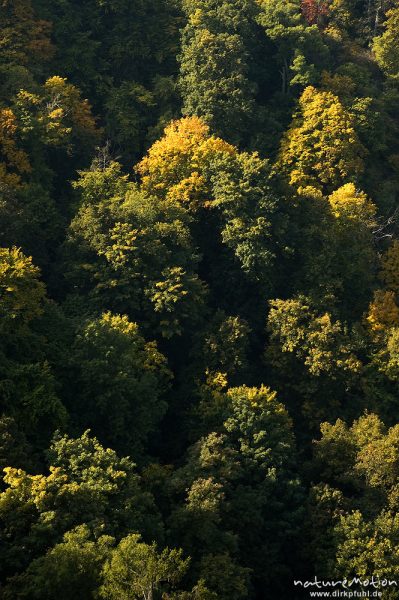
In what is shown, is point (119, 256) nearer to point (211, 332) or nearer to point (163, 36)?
point (211, 332)

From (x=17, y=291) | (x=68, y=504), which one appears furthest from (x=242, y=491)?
(x=17, y=291)

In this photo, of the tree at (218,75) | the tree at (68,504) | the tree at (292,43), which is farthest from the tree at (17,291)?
the tree at (292,43)

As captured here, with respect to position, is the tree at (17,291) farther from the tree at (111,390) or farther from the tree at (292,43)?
the tree at (292,43)

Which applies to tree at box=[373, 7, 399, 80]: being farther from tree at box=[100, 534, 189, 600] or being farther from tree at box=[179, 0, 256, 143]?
tree at box=[100, 534, 189, 600]

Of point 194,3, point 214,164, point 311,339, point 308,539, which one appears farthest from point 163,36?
point 308,539

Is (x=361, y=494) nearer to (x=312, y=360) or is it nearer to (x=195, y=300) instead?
(x=312, y=360)

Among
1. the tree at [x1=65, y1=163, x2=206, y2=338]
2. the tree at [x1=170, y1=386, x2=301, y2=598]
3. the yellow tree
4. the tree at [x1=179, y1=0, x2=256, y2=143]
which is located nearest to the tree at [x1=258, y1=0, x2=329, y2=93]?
the tree at [x1=179, y1=0, x2=256, y2=143]
